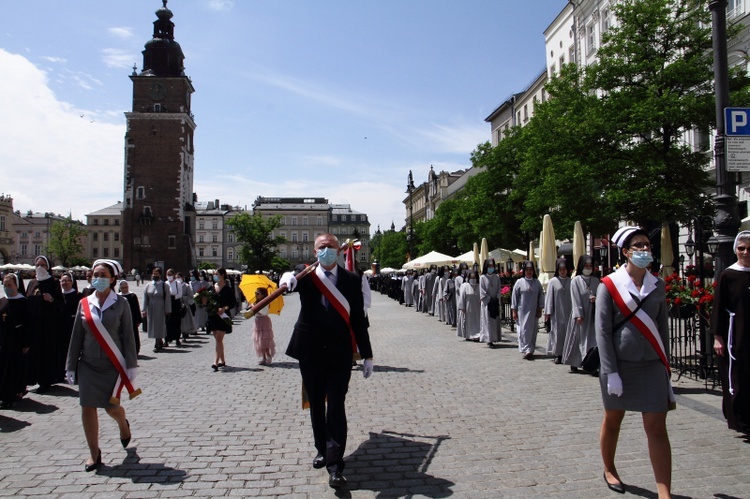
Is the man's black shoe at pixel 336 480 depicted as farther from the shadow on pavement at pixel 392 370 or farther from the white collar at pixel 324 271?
the shadow on pavement at pixel 392 370

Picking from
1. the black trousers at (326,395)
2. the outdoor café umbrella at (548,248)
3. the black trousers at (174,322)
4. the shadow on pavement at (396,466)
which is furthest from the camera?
the outdoor café umbrella at (548,248)

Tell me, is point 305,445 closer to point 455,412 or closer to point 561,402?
point 455,412

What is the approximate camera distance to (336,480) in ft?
15.9

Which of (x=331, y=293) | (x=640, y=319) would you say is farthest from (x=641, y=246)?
(x=331, y=293)

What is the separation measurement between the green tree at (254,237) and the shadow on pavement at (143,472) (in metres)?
61.3

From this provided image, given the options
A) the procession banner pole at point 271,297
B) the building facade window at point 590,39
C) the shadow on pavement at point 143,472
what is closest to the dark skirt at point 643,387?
the procession banner pole at point 271,297

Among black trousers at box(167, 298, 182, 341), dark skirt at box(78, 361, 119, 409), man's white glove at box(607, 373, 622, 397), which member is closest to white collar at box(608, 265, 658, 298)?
man's white glove at box(607, 373, 622, 397)

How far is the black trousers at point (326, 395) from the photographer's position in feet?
17.1

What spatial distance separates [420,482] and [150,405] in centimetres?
458

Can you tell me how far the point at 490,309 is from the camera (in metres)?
14.9

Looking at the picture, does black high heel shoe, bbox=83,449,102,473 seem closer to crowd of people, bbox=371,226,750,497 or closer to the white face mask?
crowd of people, bbox=371,226,750,497

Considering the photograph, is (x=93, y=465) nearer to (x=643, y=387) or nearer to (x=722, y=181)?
(x=643, y=387)

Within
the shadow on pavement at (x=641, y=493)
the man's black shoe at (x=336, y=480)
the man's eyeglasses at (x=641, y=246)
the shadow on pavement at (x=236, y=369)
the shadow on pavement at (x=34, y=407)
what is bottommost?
the shadow on pavement at (x=236, y=369)

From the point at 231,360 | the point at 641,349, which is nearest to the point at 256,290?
the point at 231,360
